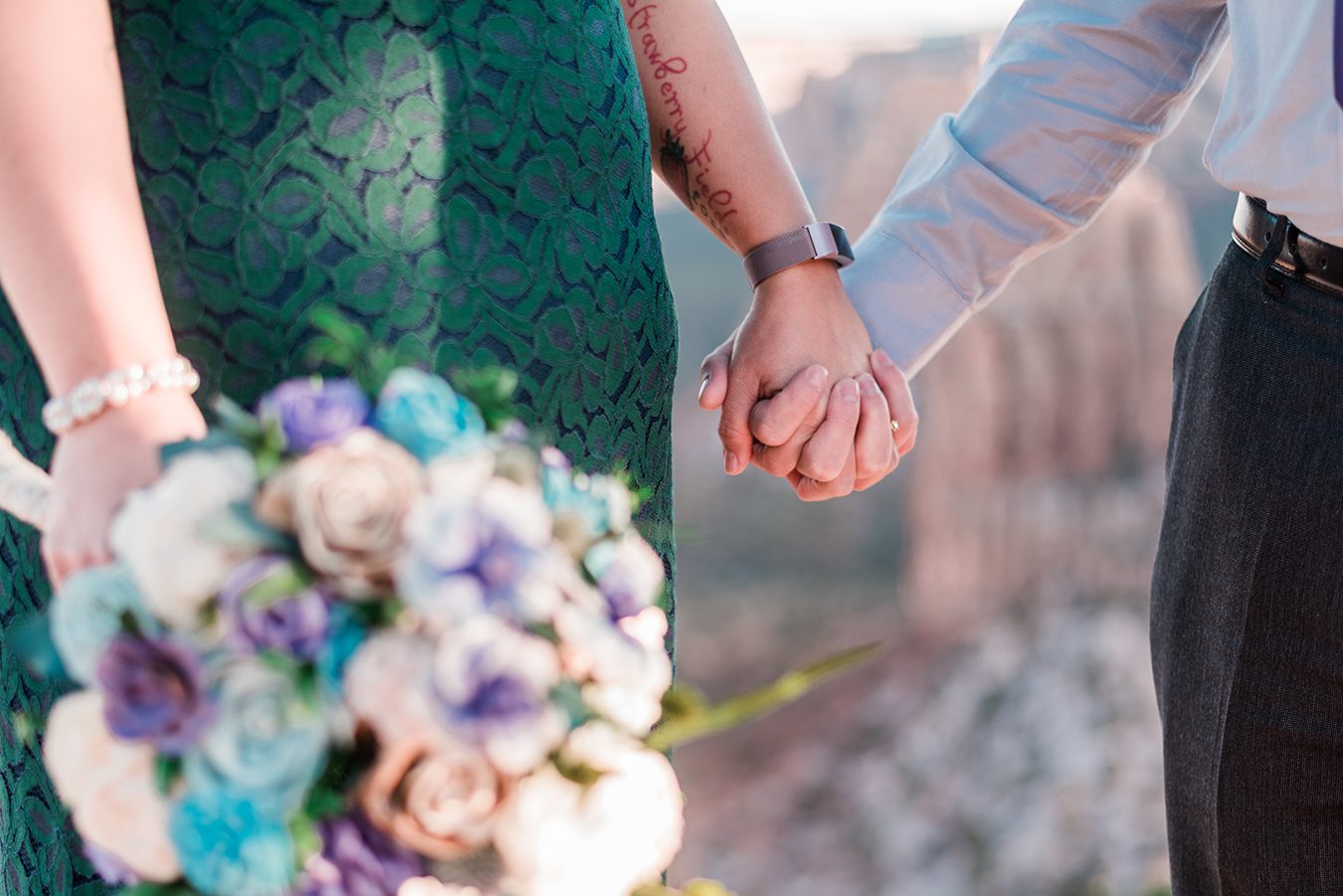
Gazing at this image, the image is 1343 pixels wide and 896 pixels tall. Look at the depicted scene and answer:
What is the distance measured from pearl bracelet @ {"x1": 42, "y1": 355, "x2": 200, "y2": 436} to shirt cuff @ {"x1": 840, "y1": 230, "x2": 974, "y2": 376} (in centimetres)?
115

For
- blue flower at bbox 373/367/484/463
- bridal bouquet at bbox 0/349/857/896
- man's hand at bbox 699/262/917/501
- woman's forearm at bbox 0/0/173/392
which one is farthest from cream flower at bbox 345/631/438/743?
man's hand at bbox 699/262/917/501

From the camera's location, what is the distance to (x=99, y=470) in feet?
2.69

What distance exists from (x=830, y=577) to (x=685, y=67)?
10.1 meters

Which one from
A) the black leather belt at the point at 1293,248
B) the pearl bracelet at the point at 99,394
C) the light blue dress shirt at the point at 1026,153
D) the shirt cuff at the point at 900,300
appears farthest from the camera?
the shirt cuff at the point at 900,300

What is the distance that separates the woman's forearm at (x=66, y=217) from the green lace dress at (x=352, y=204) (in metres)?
0.12

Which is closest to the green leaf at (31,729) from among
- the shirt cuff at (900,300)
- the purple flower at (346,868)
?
the purple flower at (346,868)

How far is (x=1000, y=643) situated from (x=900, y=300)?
7350 mm

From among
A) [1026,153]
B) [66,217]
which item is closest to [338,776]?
[66,217]

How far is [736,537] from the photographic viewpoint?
1181cm

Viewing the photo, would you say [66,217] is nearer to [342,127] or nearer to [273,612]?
[342,127]

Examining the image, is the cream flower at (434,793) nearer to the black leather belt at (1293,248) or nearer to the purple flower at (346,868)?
the purple flower at (346,868)

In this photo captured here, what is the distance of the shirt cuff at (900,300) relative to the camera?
5.97 ft

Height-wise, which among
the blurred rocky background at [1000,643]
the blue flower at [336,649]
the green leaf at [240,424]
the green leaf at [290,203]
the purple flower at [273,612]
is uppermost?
the green leaf at [290,203]

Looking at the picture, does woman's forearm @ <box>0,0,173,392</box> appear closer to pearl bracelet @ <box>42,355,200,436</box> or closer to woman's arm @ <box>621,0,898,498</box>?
pearl bracelet @ <box>42,355,200,436</box>
